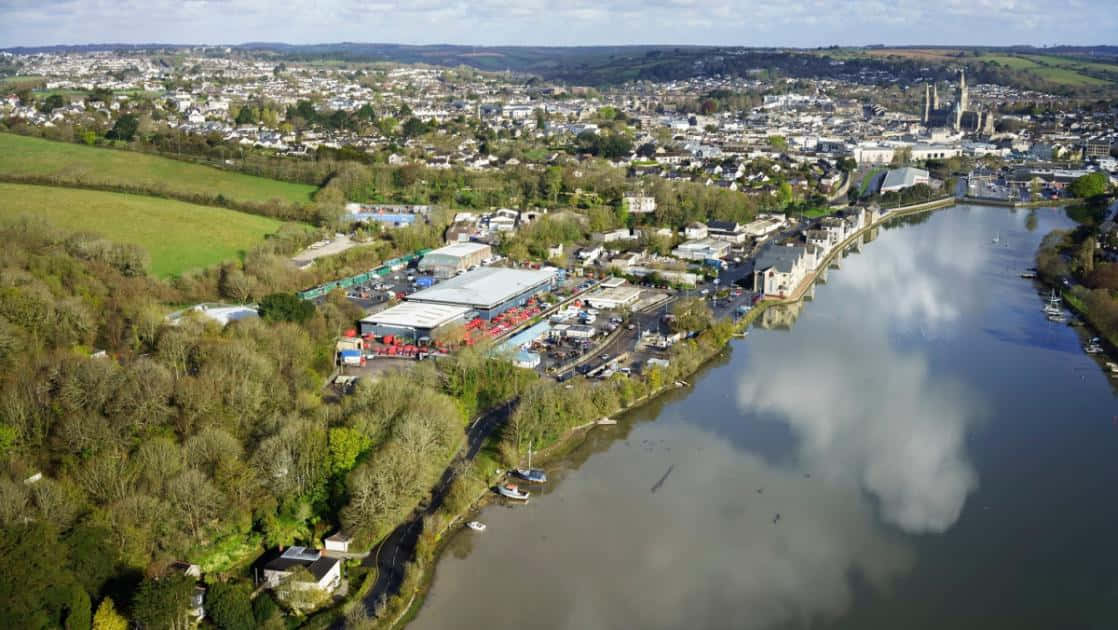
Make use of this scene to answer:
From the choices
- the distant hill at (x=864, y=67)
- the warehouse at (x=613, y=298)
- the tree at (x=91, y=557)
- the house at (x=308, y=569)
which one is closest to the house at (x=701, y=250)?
the warehouse at (x=613, y=298)

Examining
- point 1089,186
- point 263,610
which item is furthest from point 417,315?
point 1089,186

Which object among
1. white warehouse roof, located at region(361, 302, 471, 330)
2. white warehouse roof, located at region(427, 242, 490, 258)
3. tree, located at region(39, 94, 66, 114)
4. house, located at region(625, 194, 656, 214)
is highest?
tree, located at region(39, 94, 66, 114)

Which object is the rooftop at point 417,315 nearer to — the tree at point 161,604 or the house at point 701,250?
the house at point 701,250

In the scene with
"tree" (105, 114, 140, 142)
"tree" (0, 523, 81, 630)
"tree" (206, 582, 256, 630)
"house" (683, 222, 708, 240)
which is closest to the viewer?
"tree" (0, 523, 81, 630)

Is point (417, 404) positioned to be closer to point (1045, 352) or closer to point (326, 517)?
point (326, 517)

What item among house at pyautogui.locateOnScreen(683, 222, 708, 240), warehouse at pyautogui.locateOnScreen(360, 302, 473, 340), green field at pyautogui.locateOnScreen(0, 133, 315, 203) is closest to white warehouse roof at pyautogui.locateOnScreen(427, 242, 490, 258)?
warehouse at pyautogui.locateOnScreen(360, 302, 473, 340)

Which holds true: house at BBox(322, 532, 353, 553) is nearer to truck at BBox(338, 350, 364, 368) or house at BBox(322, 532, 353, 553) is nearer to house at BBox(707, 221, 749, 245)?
truck at BBox(338, 350, 364, 368)
